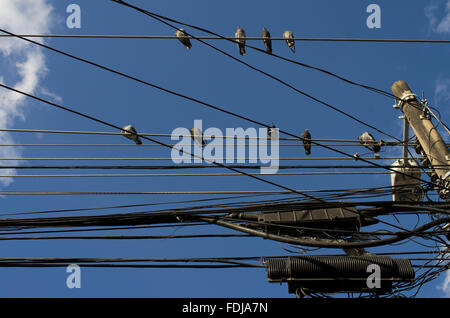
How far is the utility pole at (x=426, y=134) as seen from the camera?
520cm

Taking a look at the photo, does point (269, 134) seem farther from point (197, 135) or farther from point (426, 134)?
point (426, 134)

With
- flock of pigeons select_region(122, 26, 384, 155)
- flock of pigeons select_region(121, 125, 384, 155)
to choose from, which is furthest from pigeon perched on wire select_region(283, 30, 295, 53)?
flock of pigeons select_region(121, 125, 384, 155)

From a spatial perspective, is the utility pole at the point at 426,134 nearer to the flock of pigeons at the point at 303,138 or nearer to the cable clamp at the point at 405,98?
the cable clamp at the point at 405,98

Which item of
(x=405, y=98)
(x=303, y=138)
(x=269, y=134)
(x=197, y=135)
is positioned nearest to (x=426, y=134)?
(x=405, y=98)

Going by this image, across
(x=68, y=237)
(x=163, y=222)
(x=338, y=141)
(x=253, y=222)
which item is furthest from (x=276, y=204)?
(x=68, y=237)

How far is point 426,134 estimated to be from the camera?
5762mm

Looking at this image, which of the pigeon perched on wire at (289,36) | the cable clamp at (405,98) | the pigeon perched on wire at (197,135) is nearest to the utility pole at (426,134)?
the cable clamp at (405,98)

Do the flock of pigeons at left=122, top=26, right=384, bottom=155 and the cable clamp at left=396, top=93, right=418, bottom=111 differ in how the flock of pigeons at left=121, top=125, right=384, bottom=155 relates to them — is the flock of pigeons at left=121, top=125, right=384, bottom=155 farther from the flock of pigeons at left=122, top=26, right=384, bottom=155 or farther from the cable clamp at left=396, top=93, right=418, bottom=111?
the cable clamp at left=396, top=93, right=418, bottom=111

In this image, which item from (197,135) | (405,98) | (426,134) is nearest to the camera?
(426,134)

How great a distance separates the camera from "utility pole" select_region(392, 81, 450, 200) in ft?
17.1

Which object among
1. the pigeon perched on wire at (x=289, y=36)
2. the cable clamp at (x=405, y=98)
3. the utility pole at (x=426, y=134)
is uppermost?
the pigeon perched on wire at (x=289, y=36)

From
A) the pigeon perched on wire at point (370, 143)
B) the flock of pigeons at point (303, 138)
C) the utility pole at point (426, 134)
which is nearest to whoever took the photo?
the utility pole at point (426, 134)
